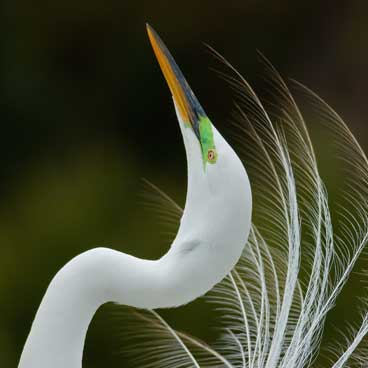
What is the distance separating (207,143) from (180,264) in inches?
6.5

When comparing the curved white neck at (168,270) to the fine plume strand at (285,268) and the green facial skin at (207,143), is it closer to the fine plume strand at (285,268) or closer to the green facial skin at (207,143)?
the green facial skin at (207,143)

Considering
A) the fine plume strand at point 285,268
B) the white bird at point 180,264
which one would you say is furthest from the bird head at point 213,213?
the fine plume strand at point 285,268

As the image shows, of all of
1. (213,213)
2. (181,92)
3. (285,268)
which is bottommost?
(285,268)

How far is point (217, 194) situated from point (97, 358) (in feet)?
7.60

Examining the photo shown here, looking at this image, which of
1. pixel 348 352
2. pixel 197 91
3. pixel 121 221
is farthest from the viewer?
pixel 197 91

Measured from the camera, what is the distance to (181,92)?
1.75 meters

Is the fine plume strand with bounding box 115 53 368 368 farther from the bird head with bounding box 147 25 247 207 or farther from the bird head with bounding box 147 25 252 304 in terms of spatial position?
the bird head with bounding box 147 25 252 304

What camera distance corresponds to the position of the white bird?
1582mm

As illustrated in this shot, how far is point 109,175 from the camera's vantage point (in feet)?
14.3

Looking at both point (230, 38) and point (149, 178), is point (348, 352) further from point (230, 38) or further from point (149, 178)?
point (230, 38)

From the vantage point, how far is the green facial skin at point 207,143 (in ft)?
5.28

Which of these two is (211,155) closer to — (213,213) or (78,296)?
(213,213)

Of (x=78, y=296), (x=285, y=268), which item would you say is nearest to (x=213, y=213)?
(x=78, y=296)

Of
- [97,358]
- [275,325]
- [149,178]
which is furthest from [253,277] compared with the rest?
[149,178]
